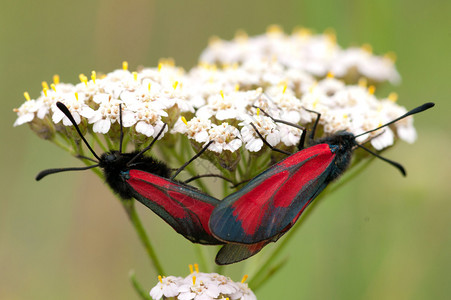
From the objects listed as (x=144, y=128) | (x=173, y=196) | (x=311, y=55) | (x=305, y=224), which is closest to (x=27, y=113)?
(x=144, y=128)

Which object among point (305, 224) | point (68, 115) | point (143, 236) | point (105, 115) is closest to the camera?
point (68, 115)

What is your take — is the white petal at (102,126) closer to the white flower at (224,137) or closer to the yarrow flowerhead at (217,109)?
the yarrow flowerhead at (217,109)

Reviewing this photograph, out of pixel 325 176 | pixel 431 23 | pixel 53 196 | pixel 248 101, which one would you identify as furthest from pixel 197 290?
pixel 431 23

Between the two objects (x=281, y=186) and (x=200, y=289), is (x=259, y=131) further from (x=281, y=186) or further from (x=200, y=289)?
(x=200, y=289)

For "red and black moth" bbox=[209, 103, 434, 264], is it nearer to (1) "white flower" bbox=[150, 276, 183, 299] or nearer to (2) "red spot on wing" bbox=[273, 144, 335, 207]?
(2) "red spot on wing" bbox=[273, 144, 335, 207]

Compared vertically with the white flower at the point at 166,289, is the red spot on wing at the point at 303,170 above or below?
above

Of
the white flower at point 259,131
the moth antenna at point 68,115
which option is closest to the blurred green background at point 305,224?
the white flower at point 259,131
